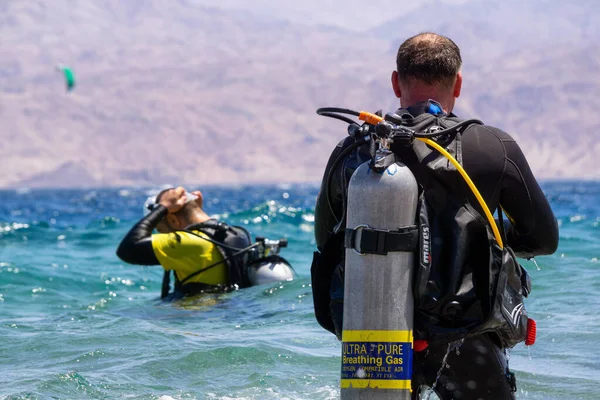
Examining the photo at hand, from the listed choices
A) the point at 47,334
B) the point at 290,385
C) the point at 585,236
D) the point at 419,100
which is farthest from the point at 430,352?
the point at 585,236

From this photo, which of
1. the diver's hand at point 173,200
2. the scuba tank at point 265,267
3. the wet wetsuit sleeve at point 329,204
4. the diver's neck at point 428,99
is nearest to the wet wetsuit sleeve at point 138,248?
the diver's hand at point 173,200

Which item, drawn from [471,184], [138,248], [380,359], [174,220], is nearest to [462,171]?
[471,184]

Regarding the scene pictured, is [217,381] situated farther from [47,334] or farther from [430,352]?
[430,352]

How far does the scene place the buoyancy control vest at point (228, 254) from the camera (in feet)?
27.5

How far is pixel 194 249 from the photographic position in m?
8.21

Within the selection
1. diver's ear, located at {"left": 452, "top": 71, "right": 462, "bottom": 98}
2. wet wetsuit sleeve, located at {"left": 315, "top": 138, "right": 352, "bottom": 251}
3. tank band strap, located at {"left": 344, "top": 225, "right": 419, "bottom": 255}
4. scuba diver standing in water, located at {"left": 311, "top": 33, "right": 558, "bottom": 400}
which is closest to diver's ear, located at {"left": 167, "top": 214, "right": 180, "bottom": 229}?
wet wetsuit sleeve, located at {"left": 315, "top": 138, "right": 352, "bottom": 251}

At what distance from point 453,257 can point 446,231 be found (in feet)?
0.31

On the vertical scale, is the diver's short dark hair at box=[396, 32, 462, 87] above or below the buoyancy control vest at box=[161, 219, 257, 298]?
above

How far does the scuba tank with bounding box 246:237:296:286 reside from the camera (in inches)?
343

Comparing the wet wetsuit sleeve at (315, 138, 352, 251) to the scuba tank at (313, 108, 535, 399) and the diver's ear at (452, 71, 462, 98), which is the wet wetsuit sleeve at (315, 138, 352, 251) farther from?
the diver's ear at (452, 71, 462, 98)

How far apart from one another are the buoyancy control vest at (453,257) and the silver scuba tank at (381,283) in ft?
0.21

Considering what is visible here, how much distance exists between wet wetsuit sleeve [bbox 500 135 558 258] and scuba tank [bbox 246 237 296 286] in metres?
5.22

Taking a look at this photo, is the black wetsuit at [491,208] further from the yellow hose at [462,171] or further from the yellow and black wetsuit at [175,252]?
the yellow and black wetsuit at [175,252]

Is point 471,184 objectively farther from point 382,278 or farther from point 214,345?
point 214,345
